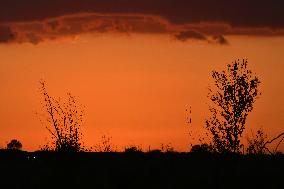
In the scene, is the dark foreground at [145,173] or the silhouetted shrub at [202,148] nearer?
the dark foreground at [145,173]

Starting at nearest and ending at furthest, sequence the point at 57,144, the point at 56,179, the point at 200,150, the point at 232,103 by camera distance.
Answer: the point at 56,179 < the point at 57,144 < the point at 200,150 < the point at 232,103

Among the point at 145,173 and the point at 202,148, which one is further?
the point at 202,148

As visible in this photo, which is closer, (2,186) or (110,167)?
(2,186)

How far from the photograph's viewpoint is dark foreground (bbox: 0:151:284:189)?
672 inches

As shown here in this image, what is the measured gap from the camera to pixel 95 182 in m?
17.2

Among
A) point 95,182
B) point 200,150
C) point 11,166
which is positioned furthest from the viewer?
point 200,150

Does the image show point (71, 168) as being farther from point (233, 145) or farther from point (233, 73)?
point (233, 73)

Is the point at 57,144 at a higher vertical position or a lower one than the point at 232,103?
lower

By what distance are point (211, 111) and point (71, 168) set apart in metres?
13.3

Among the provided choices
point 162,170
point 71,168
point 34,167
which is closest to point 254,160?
point 162,170

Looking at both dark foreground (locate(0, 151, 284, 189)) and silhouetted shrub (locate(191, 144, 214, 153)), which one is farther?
silhouetted shrub (locate(191, 144, 214, 153))

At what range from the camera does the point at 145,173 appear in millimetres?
18516

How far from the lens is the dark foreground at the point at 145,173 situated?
17.1 m

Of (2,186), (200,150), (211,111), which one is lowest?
(2,186)
